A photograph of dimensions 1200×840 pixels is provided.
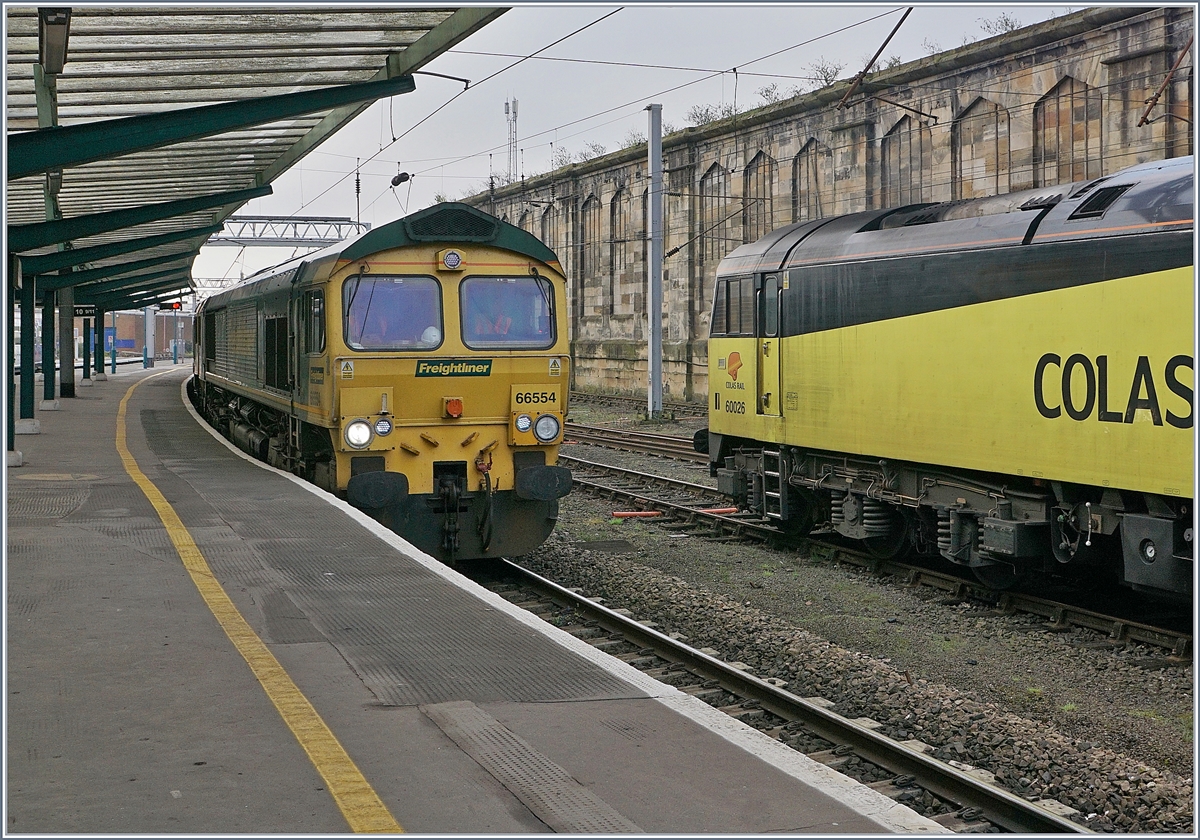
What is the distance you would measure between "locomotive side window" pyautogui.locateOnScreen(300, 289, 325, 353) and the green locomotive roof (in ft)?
2.09

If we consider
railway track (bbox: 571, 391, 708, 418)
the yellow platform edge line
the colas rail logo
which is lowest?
the yellow platform edge line

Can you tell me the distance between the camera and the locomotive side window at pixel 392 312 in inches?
454

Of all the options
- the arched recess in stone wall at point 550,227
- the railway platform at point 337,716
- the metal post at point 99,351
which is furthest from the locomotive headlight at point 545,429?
the metal post at point 99,351

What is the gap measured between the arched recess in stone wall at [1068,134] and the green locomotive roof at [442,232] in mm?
15165

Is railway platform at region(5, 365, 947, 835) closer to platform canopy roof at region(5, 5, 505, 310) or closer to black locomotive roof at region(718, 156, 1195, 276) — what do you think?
platform canopy roof at region(5, 5, 505, 310)

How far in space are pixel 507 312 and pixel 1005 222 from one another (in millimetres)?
4743

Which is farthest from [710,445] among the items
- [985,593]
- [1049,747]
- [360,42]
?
[1049,747]

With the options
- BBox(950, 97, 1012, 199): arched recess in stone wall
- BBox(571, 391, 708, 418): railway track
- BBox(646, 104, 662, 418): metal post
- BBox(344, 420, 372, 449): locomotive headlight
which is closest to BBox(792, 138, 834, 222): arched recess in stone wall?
BBox(646, 104, 662, 418): metal post

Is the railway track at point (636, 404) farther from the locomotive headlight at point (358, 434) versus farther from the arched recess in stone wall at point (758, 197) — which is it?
the locomotive headlight at point (358, 434)

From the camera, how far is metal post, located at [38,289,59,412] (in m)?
28.0

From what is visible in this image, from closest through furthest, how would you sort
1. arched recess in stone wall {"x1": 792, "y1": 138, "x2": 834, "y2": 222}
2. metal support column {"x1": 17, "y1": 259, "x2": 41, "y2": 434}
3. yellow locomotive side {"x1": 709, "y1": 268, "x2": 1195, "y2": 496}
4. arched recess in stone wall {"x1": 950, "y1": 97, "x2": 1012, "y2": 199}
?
yellow locomotive side {"x1": 709, "y1": 268, "x2": 1195, "y2": 496}
metal support column {"x1": 17, "y1": 259, "x2": 41, "y2": 434}
arched recess in stone wall {"x1": 950, "y1": 97, "x2": 1012, "y2": 199}
arched recess in stone wall {"x1": 792, "y1": 138, "x2": 834, "y2": 222}

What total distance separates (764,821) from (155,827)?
2219 mm

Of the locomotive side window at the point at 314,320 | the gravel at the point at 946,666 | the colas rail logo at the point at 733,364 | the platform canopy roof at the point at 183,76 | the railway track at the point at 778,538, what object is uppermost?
the platform canopy roof at the point at 183,76

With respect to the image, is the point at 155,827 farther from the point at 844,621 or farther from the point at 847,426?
the point at 847,426
